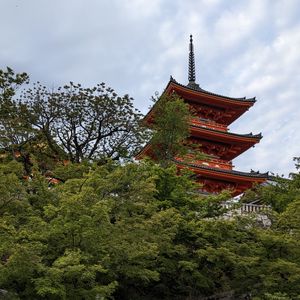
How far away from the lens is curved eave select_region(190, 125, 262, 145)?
1067 inches

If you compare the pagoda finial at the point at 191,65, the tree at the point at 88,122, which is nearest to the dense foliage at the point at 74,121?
the tree at the point at 88,122

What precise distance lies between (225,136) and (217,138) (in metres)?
0.55

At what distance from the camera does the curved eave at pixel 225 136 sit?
27109 mm

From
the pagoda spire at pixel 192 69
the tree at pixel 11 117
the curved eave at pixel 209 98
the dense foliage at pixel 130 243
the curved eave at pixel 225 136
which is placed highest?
the pagoda spire at pixel 192 69

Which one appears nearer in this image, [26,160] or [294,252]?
[294,252]

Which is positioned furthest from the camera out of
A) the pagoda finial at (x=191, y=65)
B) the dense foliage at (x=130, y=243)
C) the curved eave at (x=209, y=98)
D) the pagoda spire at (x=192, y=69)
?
the pagoda finial at (x=191, y=65)

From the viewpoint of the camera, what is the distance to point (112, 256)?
10031mm

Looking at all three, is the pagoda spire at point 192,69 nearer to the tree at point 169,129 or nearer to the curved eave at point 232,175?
the curved eave at point 232,175

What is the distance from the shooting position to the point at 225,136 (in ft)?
90.6

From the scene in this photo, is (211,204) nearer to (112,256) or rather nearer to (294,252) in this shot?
(294,252)

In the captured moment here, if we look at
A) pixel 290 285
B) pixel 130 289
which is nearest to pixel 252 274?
pixel 290 285

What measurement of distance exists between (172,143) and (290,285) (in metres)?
9.34

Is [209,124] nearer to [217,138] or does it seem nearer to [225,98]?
[217,138]

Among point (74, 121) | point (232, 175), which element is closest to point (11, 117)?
point (74, 121)
